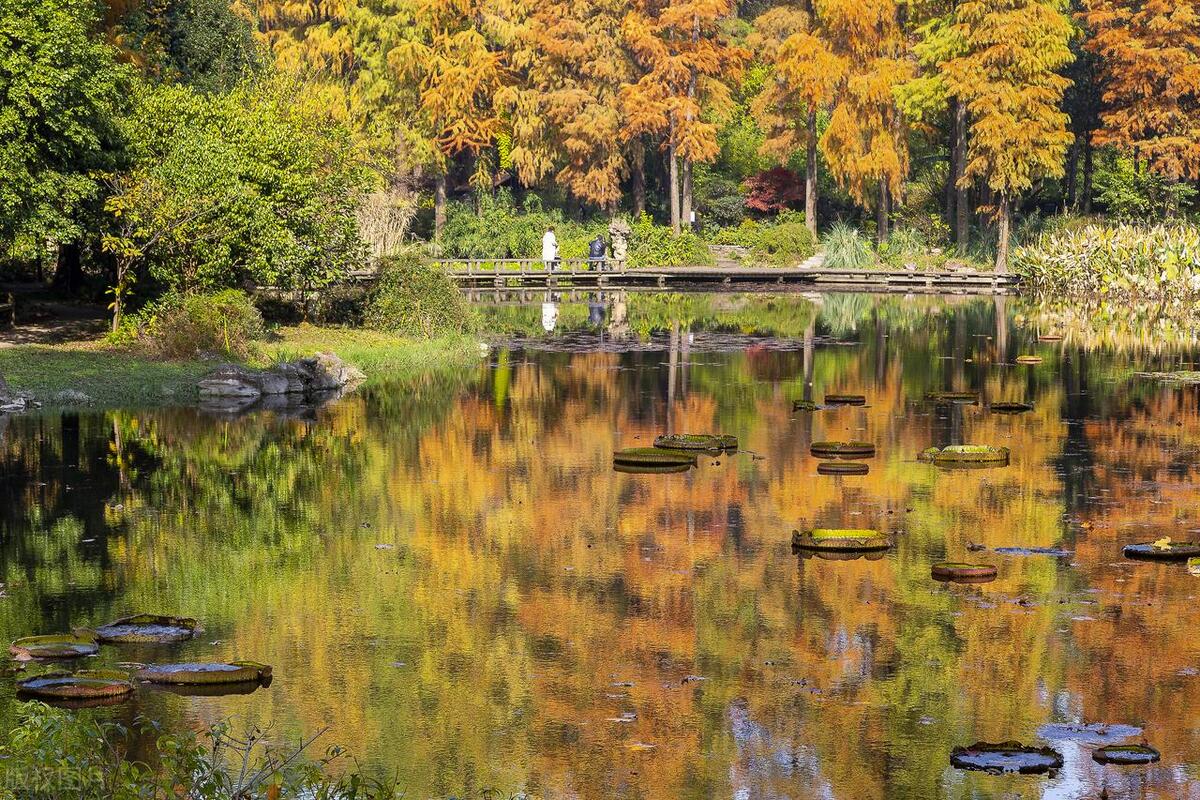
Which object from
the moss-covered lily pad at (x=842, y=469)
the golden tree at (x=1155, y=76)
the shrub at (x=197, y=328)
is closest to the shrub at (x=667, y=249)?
the golden tree at (x=1155, y=76)

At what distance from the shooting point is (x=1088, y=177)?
67.6 meters

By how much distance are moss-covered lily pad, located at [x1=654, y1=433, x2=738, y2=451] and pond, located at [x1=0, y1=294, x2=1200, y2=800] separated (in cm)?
27

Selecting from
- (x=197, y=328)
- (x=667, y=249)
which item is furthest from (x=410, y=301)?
(x=667, y=249)

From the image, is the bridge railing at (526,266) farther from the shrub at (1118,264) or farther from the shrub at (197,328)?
the shrub at (197,328)

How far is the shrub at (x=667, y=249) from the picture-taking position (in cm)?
6756

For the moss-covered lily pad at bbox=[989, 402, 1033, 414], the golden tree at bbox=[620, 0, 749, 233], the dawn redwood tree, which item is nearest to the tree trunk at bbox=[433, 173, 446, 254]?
the golden tree at bbox=[620, 0, 749, 233]

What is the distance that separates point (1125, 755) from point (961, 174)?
56.4m

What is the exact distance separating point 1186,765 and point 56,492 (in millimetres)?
13636

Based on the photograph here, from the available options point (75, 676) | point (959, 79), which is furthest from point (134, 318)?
point (959, 79)

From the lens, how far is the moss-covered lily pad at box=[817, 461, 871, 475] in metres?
21.2

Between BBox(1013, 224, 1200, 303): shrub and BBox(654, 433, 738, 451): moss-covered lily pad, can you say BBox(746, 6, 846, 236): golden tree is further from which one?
BBox(654, 433, 738, 451): moss-covered lily pad

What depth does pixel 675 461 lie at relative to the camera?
2159 centimetres

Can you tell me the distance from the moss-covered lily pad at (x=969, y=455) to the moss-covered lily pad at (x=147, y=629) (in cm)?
1154

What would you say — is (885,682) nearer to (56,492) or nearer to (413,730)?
(413,730)
